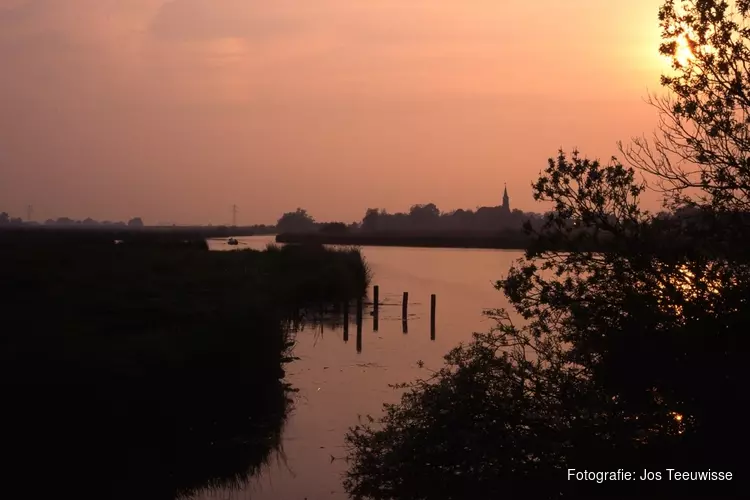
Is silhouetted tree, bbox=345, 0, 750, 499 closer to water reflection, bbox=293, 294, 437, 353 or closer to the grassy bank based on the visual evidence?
the grassy bank

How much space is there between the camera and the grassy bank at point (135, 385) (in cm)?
1211

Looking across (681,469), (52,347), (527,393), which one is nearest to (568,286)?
(527,393)

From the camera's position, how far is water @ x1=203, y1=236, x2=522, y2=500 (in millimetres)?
12547

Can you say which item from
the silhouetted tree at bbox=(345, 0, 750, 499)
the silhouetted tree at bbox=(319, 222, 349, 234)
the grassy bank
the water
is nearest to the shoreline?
the silhouetted tree at bbox=(319, 222, 349, 234)

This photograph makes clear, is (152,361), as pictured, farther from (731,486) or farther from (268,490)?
(731,486)

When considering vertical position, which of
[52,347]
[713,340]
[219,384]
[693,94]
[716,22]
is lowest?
[219,384]

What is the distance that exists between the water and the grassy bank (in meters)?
0.65

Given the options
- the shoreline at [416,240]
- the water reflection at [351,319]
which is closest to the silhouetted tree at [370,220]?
the shoreline at [416,240]

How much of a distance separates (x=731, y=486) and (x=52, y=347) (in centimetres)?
1130

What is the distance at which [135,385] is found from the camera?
45.1ft

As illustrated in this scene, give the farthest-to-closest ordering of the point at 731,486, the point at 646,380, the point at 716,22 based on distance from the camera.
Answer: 1. the point at 716,22
2. the point at 646,380
3. the point at 731,486

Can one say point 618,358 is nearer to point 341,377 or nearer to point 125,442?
point 125,442

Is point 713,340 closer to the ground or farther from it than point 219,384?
farther from it

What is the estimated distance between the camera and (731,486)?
7012 millimetres
